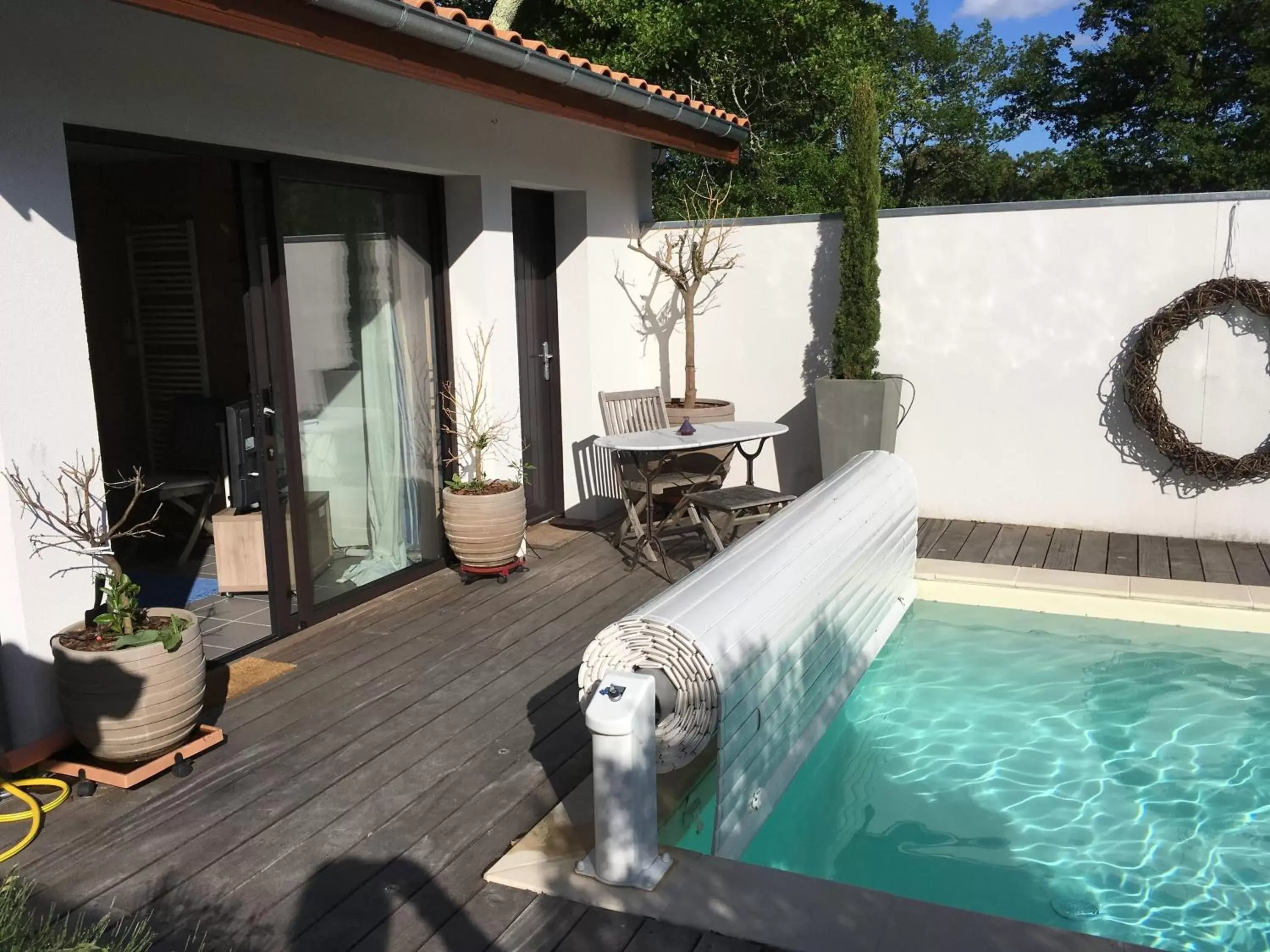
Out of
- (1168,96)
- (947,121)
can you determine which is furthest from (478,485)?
(947,121)

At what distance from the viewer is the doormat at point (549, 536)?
20.9ft

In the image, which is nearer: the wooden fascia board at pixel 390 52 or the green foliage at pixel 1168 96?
the wooden fascia board at pixel 390 52

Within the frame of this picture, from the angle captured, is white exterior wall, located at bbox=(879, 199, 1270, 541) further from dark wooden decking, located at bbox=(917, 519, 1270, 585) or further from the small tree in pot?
the small tree in pot

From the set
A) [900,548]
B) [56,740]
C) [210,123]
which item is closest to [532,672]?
[56,740]

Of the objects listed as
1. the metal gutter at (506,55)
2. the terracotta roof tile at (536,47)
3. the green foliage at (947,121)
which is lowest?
the metal gutter at (506,55)

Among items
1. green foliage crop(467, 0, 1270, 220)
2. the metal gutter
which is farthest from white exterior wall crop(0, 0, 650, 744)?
green foliage crop(467, 0, 1270, 220)

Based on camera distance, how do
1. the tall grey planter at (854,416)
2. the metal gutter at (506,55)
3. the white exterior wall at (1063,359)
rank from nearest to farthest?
the metal gutter at (506,55), the white exterior wall at (1063,359), the tall grey planter at (854,416)

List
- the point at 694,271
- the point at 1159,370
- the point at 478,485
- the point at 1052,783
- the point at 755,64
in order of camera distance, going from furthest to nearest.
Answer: the point at 755,64
the point at 694,271
the point at 1159,370
the point at 478,485
the point at 1052,783

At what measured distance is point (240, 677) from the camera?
4.26 metres

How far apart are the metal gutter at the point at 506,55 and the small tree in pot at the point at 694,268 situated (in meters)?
0.86

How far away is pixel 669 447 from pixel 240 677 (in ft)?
8.23

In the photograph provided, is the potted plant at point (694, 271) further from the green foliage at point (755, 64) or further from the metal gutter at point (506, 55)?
the green foliage at point (755, 64)

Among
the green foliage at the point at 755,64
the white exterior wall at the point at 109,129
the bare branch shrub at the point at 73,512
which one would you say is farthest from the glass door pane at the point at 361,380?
the green foliage at the point at 755,64

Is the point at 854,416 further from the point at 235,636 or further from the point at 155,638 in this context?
the point at 155,638
